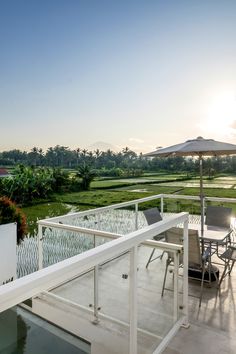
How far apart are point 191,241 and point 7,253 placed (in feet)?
11.3

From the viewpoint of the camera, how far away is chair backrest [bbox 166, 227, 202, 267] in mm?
3360

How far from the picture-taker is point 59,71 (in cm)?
1256

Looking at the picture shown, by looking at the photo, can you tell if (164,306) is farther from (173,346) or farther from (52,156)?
(52,156)

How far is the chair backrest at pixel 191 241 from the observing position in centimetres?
336

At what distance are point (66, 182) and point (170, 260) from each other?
2634cm

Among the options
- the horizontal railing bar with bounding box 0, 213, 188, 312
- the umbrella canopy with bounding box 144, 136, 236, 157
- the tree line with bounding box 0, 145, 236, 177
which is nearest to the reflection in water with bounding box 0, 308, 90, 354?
the horizontal railing bar with bounding box 0, 213, 188, 312

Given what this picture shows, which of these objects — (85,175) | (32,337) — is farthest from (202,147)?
(85,175)

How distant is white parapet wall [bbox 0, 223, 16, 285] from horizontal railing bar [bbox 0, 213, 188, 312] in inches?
143

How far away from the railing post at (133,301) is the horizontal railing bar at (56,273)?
0.44 ft

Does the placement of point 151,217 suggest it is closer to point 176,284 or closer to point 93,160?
point 176,284

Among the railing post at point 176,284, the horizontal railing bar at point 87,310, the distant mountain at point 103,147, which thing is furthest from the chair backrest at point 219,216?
the distant mountain at point 103,147

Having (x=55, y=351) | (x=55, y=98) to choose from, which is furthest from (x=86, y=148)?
(x=55, y=351)

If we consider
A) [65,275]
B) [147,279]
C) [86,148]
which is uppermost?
[86,148]

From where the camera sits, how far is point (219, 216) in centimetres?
524
